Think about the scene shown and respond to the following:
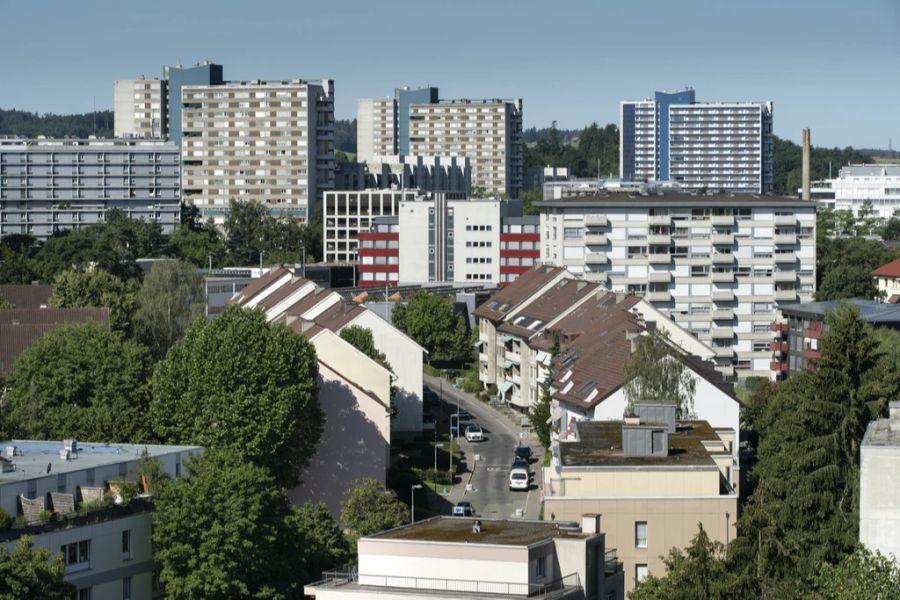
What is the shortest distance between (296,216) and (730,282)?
77.2m

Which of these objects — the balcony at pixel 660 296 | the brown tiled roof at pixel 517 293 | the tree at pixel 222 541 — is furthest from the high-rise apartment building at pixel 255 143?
the tree at pixel 222 541

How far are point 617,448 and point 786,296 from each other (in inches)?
2491

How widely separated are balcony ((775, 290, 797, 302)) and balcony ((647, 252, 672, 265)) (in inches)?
268

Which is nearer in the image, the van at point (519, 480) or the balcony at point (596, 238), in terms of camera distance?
the van at point (519, 480)

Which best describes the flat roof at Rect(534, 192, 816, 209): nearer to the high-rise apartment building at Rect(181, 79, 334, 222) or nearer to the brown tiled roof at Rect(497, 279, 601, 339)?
the brown tiled roof at Rect(497, 279, 601, 339)

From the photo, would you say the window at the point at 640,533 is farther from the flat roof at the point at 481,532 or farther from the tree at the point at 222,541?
the tree at the point at 222,541

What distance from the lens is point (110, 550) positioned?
147ft

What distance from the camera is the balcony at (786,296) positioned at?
112 meters

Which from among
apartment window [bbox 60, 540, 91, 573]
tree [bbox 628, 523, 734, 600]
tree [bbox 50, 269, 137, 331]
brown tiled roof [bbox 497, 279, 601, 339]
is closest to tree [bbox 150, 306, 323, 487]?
apartment window [bbox 60, 540, 91, 573]

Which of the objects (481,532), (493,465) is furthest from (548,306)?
(481,532)

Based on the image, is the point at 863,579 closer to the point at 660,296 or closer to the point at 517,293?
the point at 517,293

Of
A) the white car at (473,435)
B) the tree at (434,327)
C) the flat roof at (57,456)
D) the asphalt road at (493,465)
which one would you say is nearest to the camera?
the flat roof at (57,456)

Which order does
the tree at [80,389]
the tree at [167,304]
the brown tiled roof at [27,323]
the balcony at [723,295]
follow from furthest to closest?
the balcony at [723,295], the tree at [167,304], the brown tiled roof at [27,323], the tree at [80,389]

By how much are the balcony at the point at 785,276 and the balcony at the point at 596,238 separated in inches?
412
